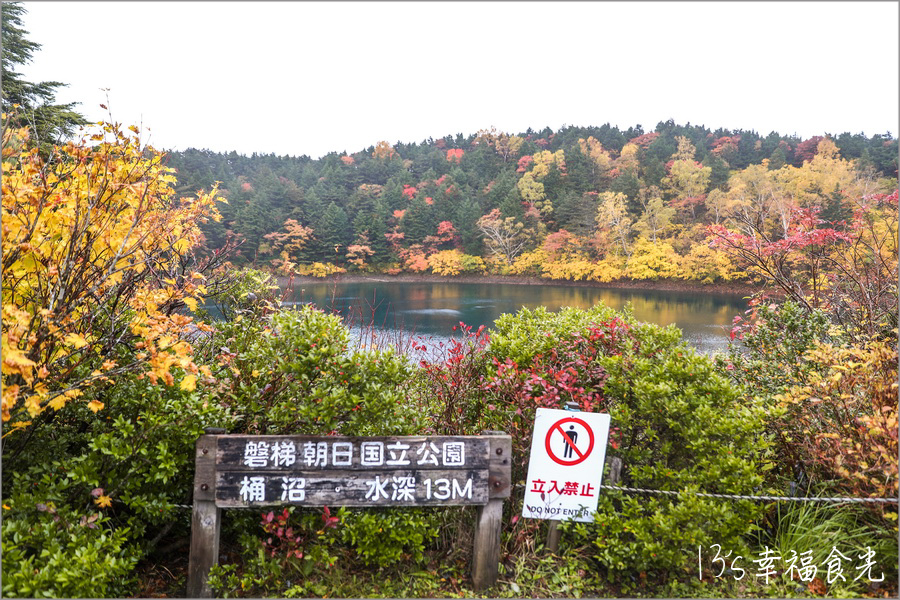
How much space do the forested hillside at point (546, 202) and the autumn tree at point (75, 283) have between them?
21.6 meters

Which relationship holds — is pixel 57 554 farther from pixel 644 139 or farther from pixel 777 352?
pixel 644 139

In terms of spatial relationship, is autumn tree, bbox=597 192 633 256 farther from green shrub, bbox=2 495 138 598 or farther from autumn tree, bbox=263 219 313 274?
green shrub, bbox=2 495 138 598

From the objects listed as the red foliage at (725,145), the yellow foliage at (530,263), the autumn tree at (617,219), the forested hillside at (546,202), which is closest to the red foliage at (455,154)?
the forested hillside at (546,202)

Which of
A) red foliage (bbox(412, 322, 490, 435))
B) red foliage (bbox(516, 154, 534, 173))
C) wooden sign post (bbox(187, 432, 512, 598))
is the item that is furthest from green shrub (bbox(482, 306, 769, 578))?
red foliage (bbox(516, 154, 534, 173))

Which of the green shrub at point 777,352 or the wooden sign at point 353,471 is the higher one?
the green shrub at point 777,352

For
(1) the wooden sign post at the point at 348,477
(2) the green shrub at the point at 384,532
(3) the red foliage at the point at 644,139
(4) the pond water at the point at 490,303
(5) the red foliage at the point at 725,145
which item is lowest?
(4) the pond water at the point at 490,303

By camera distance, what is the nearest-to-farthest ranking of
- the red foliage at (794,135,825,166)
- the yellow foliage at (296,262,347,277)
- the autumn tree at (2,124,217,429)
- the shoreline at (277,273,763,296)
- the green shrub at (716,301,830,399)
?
the autumn tree at (2,124,217,429), the green shrub at (716,301,830,399), the shoreline at (277,273,763,296), the yellow foliage at (296,262,347,277), the red foliage at (794,135,825,166)

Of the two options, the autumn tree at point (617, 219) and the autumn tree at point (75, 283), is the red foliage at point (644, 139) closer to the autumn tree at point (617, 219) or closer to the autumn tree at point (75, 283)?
the autumn tree at point (617, 219)

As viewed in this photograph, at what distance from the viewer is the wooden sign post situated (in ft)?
6.92

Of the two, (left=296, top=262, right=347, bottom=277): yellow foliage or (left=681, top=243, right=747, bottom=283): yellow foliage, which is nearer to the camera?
(left=681, top=243, right=747, bottom=283): yellow foliage

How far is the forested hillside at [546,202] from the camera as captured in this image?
76.9 feet

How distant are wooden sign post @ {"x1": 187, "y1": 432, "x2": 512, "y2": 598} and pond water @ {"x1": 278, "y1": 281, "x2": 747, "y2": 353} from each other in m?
9.37

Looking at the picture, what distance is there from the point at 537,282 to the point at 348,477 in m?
25.4

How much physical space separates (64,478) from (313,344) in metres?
1.16
